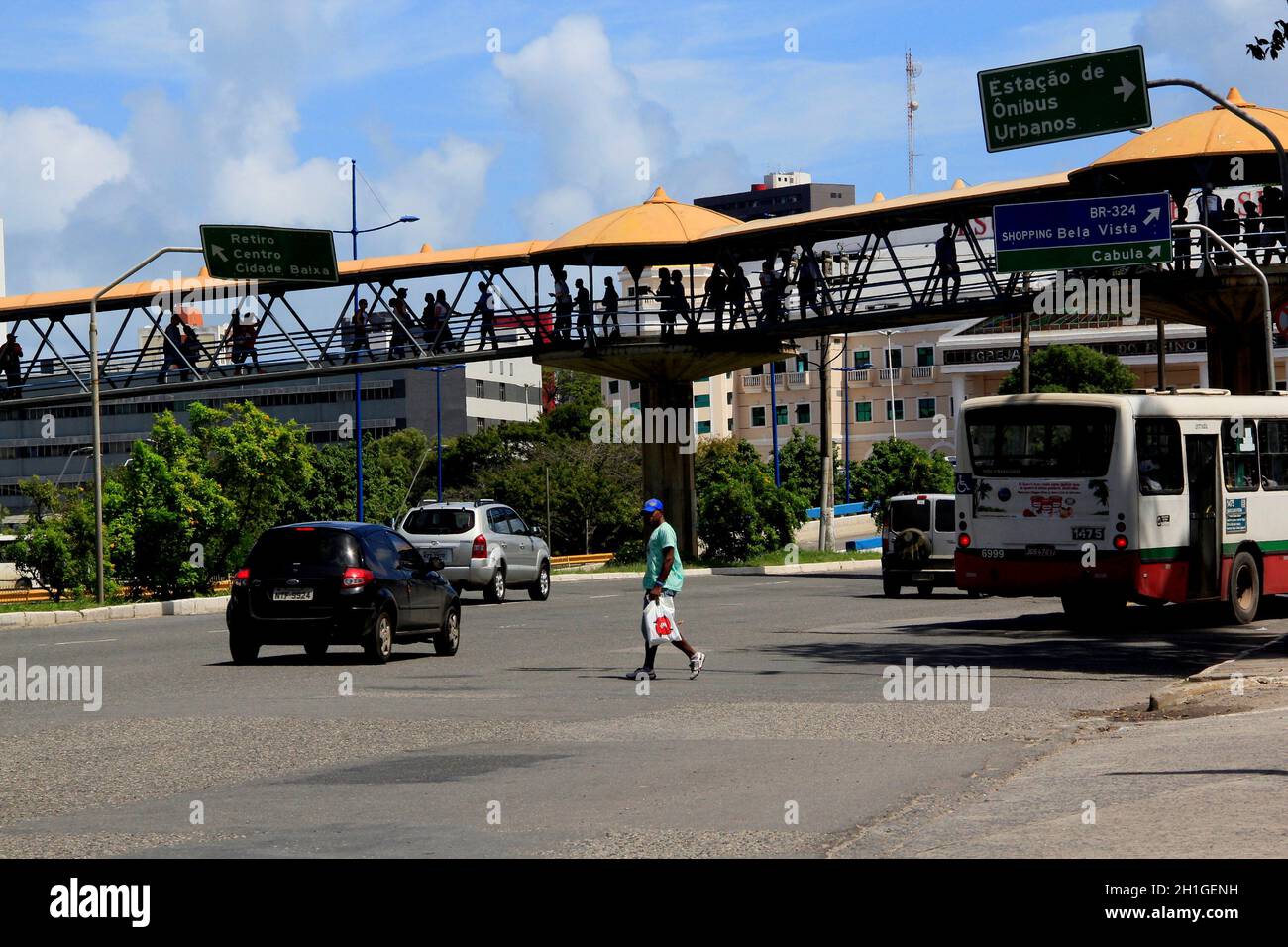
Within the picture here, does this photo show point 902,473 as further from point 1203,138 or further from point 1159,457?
point 1159,457

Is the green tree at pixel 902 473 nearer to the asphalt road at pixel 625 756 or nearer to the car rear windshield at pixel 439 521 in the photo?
the car rear windshield at pixel 439 521

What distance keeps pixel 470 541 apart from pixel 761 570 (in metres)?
20.0

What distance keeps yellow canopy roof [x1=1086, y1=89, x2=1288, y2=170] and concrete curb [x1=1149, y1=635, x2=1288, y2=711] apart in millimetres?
22425

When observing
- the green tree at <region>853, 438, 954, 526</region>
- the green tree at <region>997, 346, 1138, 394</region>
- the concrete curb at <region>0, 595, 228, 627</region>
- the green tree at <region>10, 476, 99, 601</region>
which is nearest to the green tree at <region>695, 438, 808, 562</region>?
the green tree at <region>10, 476, 99, 601</region>

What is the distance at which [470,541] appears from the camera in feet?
110

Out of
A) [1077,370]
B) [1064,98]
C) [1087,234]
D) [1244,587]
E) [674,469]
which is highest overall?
[1077,370]

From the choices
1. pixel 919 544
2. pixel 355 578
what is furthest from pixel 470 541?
pixel 355 578

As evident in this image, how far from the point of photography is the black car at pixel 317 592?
20156 millimetres

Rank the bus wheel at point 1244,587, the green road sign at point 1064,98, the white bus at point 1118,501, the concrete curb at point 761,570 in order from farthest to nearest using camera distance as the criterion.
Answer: the concrete curb at point 761,570, the bus wheel at point 1244,587, the white bus at point 1118,501, the green road sign at point 1064,98

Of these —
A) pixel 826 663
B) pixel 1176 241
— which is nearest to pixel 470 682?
pixel 826 663

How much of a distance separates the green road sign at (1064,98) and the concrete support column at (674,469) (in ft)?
105

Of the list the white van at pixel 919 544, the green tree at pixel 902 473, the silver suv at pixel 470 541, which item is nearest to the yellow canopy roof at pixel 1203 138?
the white van at pixel 919 544

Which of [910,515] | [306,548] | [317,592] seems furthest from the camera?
[910,515]

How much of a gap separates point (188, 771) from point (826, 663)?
9758mm
